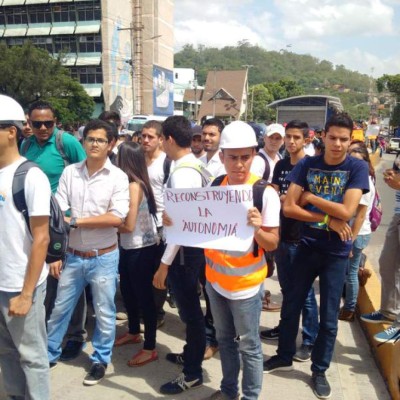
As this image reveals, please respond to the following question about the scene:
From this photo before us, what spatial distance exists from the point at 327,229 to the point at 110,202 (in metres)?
1.56

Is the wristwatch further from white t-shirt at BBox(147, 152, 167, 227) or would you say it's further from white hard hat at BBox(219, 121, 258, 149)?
white hard hat at BBox(219, 121, 258, 149)

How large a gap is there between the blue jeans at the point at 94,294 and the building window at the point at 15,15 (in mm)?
46521

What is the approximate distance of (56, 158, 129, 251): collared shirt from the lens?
3.13 metres

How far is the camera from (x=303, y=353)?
3594 millimetres

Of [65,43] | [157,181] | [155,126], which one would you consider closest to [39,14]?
[65,43]

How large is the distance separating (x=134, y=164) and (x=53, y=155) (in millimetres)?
762

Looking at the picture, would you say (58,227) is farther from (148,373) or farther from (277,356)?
(277,356)

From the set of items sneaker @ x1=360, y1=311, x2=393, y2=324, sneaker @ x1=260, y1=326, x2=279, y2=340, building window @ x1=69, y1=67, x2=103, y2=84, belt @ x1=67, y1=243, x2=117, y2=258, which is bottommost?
sneaker @ x1=260, y1=326, x2=279, y2=340

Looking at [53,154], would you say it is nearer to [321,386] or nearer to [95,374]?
[95,374]

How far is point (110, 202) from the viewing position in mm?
3174

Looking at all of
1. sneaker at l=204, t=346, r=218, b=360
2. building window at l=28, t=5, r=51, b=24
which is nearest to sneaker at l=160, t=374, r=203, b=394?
sneaker at l=204, t=346, r=218, b=360

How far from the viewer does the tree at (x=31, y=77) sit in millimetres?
29006

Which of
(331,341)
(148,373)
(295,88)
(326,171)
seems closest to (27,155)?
(148,373)

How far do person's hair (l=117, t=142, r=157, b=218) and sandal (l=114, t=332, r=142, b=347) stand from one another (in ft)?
4.27
